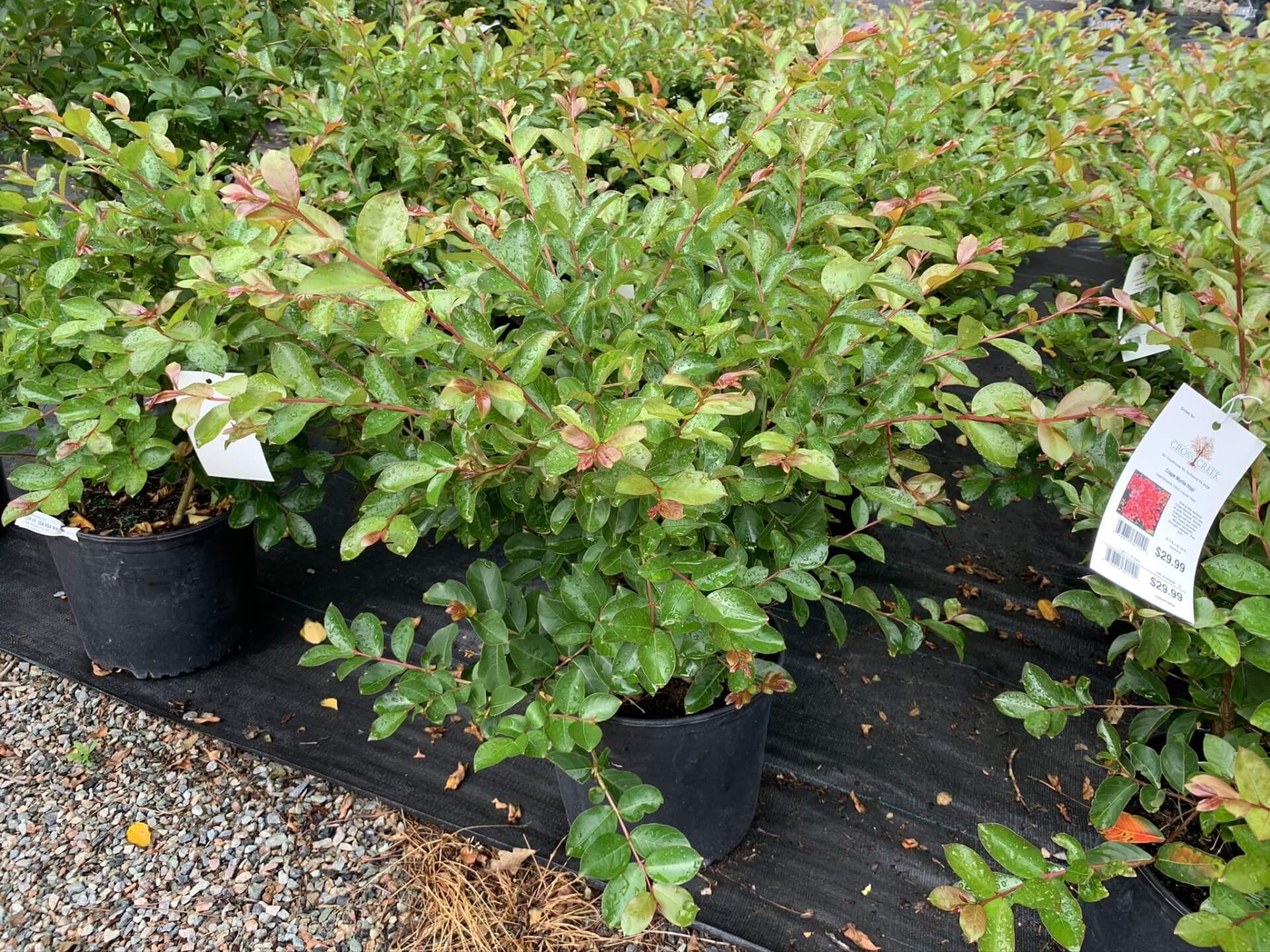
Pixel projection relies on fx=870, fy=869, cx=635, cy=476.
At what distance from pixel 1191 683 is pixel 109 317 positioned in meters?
1.60

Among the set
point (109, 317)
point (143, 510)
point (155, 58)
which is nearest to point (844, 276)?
point (109, 317)

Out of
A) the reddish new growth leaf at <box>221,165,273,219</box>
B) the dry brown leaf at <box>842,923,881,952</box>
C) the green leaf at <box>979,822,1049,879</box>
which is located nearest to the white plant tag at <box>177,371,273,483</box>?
the reddish new growth leaf at <box>221,165,273,219</box>

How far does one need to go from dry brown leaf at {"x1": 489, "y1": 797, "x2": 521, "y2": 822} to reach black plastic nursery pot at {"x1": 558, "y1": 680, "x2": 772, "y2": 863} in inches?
5.0

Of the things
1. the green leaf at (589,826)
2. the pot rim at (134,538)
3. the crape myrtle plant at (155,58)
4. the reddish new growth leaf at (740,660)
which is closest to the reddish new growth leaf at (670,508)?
the reddish new growth leaf at (740,660)

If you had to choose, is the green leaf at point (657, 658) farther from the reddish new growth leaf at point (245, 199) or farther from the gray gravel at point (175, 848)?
the gray gravel at point (175, 848)

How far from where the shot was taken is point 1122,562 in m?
0.96

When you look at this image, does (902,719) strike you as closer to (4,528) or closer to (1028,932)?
(1028,932)

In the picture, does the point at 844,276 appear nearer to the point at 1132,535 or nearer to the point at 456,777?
the point at 1132,535

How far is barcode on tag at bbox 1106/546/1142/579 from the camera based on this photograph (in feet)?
3.13

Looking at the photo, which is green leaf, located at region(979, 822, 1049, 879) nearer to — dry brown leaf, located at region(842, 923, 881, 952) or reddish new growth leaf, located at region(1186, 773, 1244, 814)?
reddish new growth leaf, located at region(1186, 773, 1244, 814)

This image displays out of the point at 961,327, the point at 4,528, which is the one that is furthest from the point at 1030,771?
the point at 4,528

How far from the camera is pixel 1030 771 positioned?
177 centimetres

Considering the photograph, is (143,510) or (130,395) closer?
(130,395)

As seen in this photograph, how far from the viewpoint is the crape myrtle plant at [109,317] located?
136 cm
